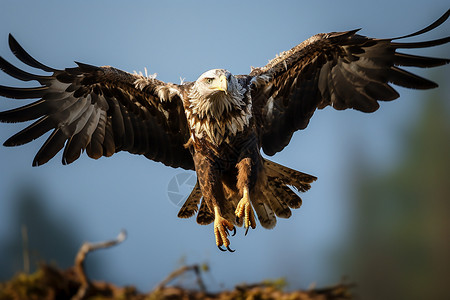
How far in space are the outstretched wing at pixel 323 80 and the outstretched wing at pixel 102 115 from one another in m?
1.02

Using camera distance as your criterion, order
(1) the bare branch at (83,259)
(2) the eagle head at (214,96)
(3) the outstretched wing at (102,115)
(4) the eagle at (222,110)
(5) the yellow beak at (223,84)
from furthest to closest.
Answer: (3) the outstretched wing at (102,115) → (4) the eagle at (222,110) → (2) the eagle head at (214,96) → (5) the yellow beak at (223,84) → (1) the bare branch at (83,259)

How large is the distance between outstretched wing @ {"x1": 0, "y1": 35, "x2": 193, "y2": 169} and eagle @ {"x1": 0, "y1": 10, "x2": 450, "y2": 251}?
0.5 inches

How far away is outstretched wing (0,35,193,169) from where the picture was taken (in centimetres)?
661

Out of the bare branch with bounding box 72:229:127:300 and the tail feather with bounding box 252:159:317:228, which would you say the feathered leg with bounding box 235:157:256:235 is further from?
the bare branch with bounding box 72:229:127:300

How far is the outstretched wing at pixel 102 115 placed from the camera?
6613 millimetres

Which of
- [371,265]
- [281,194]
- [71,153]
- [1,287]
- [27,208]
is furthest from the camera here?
[27,208]

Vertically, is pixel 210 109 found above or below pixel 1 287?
above

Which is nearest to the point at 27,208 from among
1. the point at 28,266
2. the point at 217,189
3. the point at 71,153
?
the point at 71,153

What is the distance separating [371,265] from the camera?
246 inches

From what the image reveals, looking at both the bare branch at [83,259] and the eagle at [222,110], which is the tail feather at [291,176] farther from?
the bare branch at [83,259]

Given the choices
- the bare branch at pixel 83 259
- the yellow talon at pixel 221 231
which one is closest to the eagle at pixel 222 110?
the yellow talon at pixel 221 231

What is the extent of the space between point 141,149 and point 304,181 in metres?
2.07

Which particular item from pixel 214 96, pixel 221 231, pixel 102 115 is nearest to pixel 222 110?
pixel 214 96

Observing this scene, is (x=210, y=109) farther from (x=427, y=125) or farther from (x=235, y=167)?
(x=427, y=125)
